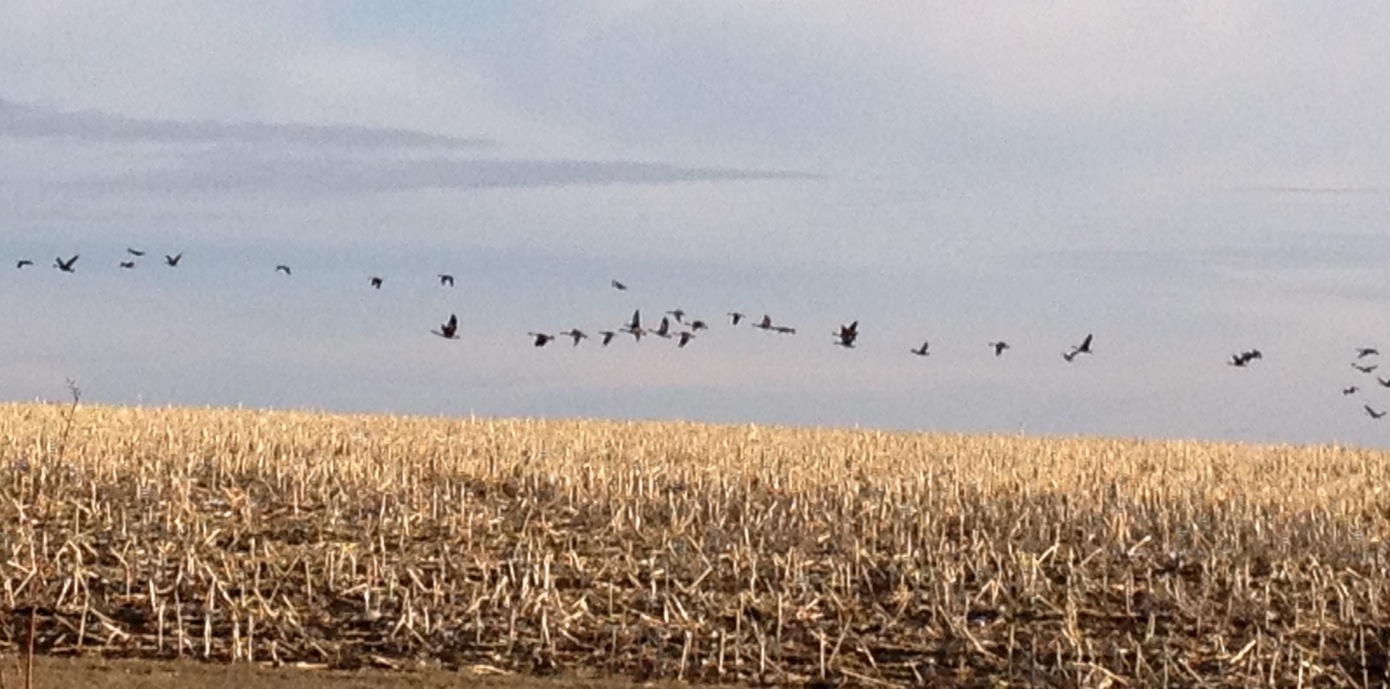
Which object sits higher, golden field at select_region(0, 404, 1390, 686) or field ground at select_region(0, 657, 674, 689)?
golden field at select_region(0, 404, 1390, 686)

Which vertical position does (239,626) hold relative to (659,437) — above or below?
below

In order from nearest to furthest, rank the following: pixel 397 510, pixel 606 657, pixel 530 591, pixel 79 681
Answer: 1. pixel 79 681
2. pixel 606 657
3. pixel 530 591
4. pixel 397 510

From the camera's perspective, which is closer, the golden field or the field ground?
the field ground

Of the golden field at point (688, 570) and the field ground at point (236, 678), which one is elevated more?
the golden field at point (688, 570)

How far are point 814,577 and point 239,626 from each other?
14.4 ft

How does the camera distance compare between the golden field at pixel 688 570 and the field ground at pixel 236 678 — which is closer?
the field ground at pixel 236 678

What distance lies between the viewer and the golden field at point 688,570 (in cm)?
1255

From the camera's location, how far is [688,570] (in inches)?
570

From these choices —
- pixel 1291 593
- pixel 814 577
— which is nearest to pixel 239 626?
pixel 814 577

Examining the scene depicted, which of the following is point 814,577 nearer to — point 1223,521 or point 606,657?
point 606,657

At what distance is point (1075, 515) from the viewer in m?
17.9

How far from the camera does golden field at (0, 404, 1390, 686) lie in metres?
12.5

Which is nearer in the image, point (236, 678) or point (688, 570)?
point (236, 678)

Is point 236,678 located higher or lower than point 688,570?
lower
